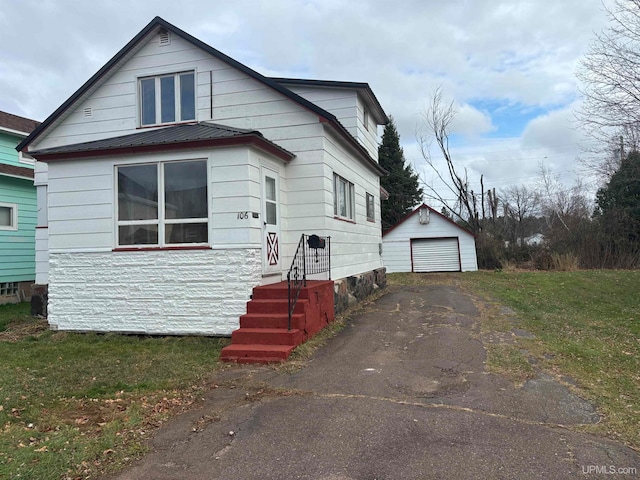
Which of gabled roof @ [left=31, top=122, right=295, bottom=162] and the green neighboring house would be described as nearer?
gabled roof @ [left=31, top=122, right=295, bottom=162]

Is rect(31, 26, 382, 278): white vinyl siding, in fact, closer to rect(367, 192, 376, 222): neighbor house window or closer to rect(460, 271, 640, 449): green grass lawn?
rect(367, 192, 376, 222): neighbor house window

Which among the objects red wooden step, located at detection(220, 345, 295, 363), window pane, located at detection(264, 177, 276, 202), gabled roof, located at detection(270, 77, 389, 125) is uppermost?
gabled roof, located at detection(270, 77, 389, 125)

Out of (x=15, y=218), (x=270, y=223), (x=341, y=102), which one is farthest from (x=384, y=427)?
(x=15, y=218)

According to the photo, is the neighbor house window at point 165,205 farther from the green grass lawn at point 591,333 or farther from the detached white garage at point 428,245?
the detached white garage at point 428,245

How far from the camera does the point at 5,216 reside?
15.9 metres

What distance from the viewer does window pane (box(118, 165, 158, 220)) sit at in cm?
863

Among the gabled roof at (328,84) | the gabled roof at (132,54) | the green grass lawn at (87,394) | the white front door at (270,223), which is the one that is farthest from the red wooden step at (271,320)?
the gabled roof at (328,84)

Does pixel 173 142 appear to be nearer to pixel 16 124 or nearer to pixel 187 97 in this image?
pixel 187 97

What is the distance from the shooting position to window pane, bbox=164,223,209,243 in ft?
27.5

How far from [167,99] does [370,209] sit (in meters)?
7.25

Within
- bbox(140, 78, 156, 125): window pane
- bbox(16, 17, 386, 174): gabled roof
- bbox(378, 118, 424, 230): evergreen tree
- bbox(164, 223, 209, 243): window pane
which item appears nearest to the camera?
bbox(164, 223, 209, 243): window pane

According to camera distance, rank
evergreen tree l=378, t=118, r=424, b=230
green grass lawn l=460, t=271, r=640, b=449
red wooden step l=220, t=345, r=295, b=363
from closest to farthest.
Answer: green grass lawn l=460, t=271, r=640, b=449
red wooden step l=220, t=345, r=295, b=363
evergreen tree l=378, t=118, r=424, b=230

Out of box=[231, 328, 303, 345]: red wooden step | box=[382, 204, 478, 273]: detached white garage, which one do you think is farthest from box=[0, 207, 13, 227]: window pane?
box=[382, 204, 478, 273]: detached white garage

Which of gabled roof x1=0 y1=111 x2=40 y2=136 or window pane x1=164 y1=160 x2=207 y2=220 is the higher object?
gabled roof x1=0 y1=111 x2=40 y2=136
